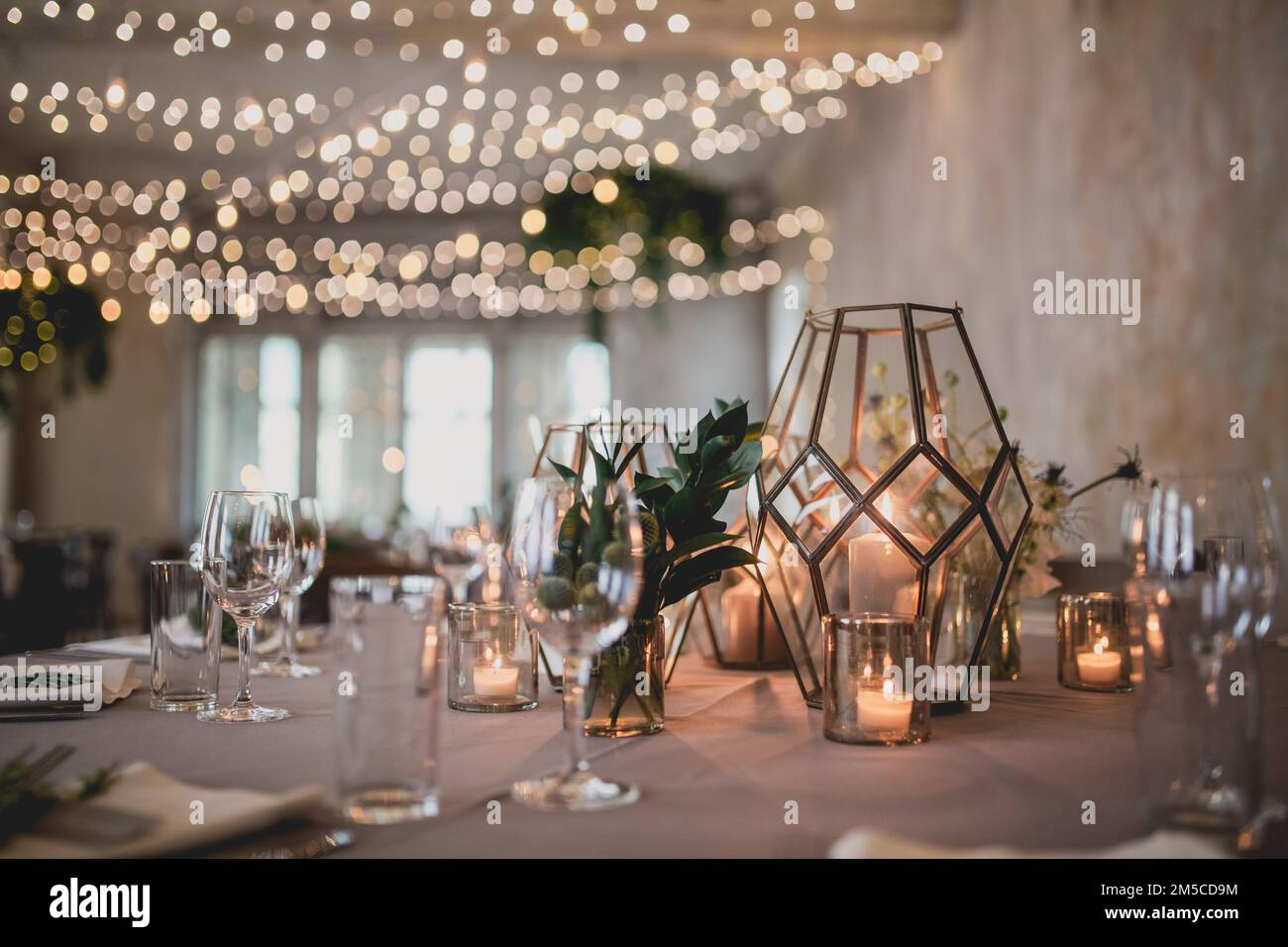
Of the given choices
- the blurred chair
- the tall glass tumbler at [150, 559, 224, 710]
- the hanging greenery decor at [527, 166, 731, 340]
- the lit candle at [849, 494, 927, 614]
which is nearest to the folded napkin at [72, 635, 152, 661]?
the tall glass tumbler at [150, 559, 224, 710]

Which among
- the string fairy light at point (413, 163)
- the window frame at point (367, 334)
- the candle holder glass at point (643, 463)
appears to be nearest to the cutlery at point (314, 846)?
the candle holder glass at point (643, 463)

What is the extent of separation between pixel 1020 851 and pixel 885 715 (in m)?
0.32

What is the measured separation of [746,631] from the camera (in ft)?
5.04

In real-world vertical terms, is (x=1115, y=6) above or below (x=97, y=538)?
above

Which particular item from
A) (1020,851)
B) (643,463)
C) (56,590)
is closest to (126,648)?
(643,463)

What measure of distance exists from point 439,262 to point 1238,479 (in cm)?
893

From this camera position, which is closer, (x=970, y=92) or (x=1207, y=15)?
(x=1207, y=15)

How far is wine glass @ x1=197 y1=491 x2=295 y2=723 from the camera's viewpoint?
1.12 m

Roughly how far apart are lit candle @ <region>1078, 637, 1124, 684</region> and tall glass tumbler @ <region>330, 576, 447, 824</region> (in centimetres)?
91

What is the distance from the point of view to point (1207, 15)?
9.30ft

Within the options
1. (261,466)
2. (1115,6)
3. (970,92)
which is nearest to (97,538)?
(261,466)

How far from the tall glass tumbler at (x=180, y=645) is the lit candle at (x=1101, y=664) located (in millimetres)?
1090

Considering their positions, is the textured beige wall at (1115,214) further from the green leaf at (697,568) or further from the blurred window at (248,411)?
the blurred window at (248,411)

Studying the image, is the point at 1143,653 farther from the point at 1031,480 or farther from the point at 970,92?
the point at 970,92
